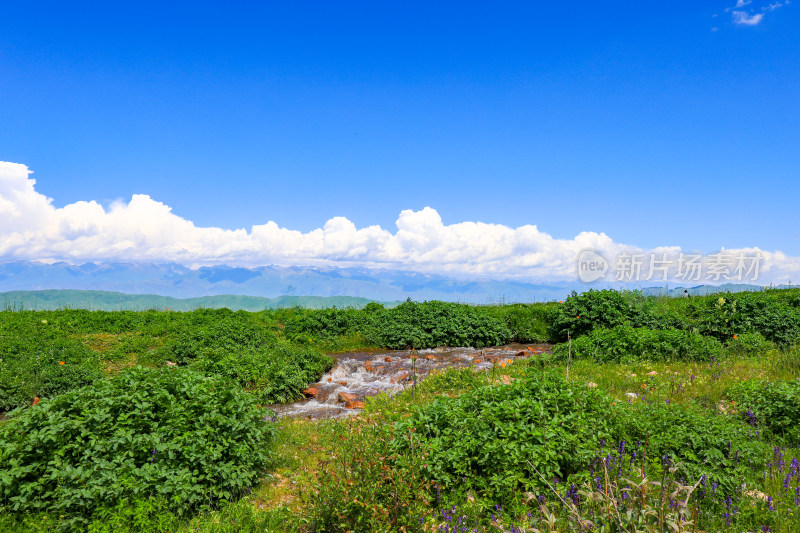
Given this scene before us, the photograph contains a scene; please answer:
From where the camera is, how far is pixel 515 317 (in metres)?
20.0

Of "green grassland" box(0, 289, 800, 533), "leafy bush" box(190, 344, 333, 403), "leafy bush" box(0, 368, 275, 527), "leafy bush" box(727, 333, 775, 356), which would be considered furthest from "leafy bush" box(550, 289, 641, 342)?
"leafy bush" box(0, 368, 275, 527)

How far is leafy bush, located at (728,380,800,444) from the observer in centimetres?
673

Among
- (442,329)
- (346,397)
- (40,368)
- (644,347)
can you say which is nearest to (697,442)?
(644,347)

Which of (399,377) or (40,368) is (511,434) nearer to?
(399,377)

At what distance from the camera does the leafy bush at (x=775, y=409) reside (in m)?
6.73

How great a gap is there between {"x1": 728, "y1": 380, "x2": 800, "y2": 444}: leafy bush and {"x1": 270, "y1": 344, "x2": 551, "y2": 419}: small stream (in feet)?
Result: 18.7

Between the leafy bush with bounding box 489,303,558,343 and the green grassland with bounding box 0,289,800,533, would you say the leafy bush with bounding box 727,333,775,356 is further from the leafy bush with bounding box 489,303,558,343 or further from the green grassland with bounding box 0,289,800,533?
the leafy bush with bounding box 489,303,558,343

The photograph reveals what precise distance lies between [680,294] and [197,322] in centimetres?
2303

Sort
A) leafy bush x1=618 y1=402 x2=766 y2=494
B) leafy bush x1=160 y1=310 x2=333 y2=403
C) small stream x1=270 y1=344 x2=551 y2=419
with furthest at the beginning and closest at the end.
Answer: leafy bush x1=160 y1=310 x2=333 y2=403 → small stream x1=270 y1=344 x2=551 y2=419 → leafy bush x1=618 y1=402 x2=766 y2=494

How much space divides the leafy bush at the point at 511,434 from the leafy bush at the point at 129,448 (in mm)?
2237

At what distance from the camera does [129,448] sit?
540 centimetres

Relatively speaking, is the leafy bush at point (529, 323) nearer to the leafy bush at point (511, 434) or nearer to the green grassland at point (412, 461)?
the green grassland at point (412, 461)

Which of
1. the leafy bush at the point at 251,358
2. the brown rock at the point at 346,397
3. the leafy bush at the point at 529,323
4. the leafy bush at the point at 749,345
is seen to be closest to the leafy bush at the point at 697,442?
the brown rock at the point at 346,397

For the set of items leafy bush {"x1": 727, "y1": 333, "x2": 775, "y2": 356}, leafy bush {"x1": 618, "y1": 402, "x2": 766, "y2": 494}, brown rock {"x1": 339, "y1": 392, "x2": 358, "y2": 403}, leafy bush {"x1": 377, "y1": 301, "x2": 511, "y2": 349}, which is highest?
leafy bush {"x1": 727, "y1": 333, "x2": 775, "y2": 356}
